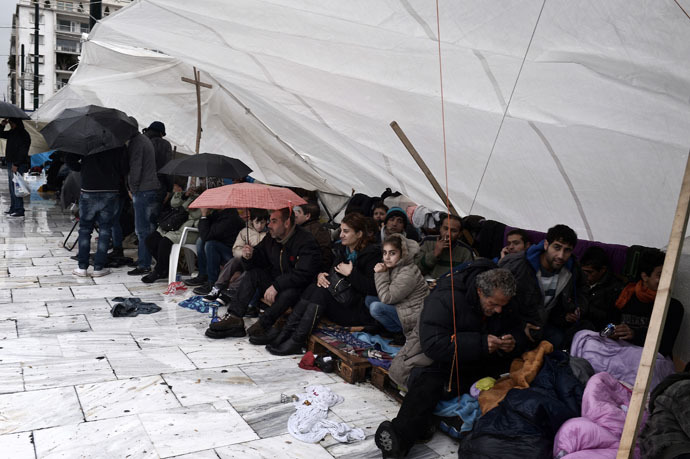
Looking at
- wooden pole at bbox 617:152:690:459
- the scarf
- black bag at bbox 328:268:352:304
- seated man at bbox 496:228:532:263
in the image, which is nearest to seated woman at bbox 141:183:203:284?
black bag at bbox 328:268:352:304

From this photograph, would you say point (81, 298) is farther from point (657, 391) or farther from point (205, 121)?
point (657, 391)

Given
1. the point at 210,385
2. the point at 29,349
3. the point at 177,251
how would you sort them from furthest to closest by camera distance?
the point at 177,251 → the point at 29,349 → the point at 210,385

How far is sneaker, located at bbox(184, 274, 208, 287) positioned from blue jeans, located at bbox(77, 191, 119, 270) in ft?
4.19

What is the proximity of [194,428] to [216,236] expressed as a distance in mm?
3409

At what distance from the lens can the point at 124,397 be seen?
12.3 ft

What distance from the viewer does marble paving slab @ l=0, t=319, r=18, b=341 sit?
4.71 metres

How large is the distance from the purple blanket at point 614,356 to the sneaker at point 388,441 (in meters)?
1.69

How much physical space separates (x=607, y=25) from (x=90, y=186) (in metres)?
6.24

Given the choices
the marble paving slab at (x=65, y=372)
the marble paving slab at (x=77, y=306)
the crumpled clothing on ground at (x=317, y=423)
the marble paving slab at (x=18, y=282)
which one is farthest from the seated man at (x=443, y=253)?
the marble paving slab at (x=18, y=282)

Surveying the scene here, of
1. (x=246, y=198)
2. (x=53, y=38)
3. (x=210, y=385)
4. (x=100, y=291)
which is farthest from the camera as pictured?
(x=53, y=38)

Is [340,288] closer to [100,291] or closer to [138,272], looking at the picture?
[100,291]

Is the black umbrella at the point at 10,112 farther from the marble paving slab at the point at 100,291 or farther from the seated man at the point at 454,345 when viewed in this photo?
the seated man at the point at 454,345

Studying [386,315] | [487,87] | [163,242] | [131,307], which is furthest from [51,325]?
[487,87]

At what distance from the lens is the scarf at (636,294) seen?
4.10 meters
